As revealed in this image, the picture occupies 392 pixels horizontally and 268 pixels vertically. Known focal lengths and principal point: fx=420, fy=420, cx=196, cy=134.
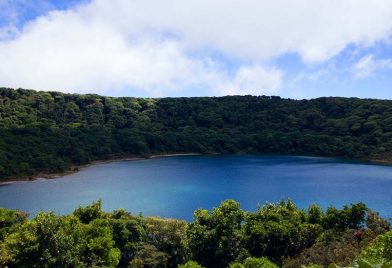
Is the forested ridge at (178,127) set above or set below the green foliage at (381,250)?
above

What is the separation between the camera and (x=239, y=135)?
125875mm

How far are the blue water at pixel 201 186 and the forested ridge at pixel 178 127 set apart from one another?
27.2ft

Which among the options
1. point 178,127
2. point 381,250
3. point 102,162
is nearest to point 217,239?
point 381,250

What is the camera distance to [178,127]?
13088 centimetres

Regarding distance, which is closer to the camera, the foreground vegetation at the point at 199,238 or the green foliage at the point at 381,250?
the green foliage at the point at 381,250

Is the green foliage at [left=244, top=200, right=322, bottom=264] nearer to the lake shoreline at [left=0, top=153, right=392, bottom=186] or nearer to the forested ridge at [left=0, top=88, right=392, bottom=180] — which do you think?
the lake shoreline at [left=0, top=153, right=392, bottom=186]

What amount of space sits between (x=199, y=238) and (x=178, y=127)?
10244 centimetres

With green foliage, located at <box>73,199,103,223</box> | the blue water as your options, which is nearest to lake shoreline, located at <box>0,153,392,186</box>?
the blue water

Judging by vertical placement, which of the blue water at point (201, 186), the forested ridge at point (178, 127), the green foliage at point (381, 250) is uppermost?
the forested ridge at point (178, 127)

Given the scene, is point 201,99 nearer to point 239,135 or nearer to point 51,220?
point 239,135

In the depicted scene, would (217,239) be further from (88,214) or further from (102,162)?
(102,162)

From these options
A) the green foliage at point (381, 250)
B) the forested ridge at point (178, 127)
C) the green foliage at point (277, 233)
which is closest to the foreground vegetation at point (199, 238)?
the green foliage at point (277, 233)

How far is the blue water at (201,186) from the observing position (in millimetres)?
59094

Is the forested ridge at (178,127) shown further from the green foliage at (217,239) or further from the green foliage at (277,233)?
the green foliage at (277,233)
